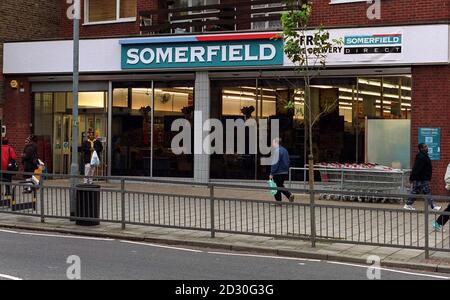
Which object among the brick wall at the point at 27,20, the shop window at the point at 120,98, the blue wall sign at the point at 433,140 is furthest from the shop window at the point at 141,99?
the blue wall sign at the point at 433,140

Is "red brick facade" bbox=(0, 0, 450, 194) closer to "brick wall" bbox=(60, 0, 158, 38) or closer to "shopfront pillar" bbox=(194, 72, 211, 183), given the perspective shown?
"brick wall" bbox=(60, 0, 158, 38)

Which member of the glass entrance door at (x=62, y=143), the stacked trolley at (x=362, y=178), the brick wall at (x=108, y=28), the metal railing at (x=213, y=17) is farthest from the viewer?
the glass entrance door at (x=62, y=143)

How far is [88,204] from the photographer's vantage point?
39.8ft

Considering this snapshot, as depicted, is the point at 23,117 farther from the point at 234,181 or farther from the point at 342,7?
the point at 342,7

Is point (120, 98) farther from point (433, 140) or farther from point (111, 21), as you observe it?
point (433, 140)

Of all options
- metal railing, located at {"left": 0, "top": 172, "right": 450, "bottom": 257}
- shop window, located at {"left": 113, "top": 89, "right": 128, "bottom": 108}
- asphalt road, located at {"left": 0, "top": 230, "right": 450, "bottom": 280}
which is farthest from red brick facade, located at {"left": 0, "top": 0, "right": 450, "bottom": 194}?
asphalt road, located at {"left": 0, "top": 230, "right": 450, "bottom": 280}

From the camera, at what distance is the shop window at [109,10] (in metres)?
22.2

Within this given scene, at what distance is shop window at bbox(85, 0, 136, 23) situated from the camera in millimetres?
22188

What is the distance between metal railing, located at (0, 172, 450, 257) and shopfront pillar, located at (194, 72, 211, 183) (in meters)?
7.24

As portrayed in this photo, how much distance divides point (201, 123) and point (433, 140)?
723cm

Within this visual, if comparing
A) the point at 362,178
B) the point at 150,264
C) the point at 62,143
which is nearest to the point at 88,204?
the point at 150,264

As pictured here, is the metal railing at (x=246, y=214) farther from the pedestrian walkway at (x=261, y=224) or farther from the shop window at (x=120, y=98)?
the shop window at (x=120, y=98)

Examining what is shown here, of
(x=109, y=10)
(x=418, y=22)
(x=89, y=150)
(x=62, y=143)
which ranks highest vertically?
(x=109, y=10)

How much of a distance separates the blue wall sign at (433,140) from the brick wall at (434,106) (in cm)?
11
